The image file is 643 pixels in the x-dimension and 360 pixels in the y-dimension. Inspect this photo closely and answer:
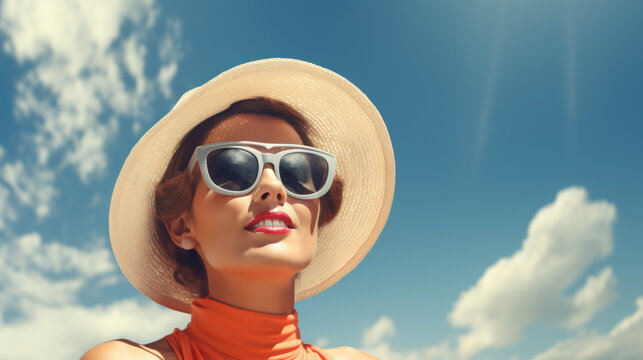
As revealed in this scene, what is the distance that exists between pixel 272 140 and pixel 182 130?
0.63 m

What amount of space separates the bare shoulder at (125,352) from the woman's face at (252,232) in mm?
566

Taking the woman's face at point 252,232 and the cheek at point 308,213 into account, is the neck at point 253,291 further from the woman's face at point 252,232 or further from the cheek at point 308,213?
the cheek at point 308,213

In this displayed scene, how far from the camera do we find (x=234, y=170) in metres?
3.45

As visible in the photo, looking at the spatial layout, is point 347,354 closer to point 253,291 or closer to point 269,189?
point 253,291

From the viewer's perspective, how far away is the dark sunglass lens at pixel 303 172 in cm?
354

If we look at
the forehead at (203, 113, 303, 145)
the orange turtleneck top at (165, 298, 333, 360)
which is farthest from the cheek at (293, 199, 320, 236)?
the orange turtleneck top at (165, 298, 333, 360)

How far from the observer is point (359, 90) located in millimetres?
4047

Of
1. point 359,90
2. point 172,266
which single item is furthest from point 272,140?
point 172,266

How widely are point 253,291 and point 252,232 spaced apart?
1.21 feet

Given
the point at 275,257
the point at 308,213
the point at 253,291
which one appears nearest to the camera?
the point at 275,257

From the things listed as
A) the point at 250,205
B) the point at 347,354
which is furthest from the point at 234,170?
the point at 347,354

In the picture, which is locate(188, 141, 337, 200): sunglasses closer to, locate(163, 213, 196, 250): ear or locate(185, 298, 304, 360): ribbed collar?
locate(163, 213, 196, 250): ear

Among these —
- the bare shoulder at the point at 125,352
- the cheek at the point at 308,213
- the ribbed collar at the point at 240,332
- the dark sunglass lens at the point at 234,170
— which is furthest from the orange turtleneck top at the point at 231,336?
the dark sunglass lens at the point at 234,170

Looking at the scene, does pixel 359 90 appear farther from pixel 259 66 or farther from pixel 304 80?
pixel 259 66
